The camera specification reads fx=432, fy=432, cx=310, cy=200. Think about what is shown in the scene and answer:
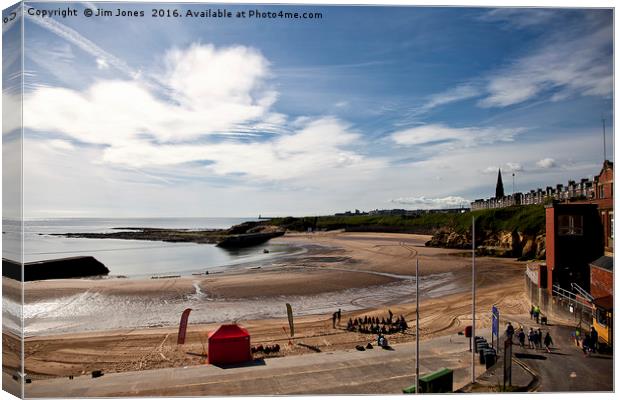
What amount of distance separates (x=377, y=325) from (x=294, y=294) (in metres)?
7.80

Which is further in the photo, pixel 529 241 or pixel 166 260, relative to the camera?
pixel 166 260

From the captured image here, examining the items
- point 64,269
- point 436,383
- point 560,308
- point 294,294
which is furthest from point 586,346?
point 64,269

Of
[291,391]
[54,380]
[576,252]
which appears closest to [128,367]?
[54,380]

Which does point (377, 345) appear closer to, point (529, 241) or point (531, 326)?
point (531, 326)

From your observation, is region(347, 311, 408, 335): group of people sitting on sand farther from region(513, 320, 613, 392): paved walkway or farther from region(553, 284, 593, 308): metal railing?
region(553, 284, 593, 308): metal railing

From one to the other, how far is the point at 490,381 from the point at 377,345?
3.94m

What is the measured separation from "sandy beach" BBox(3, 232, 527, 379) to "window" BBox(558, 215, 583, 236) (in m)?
4.42

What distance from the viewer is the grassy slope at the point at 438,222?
3444 centimetres

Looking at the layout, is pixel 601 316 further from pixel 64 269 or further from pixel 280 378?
pixel 64 269

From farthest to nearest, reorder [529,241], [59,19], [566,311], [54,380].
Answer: [529,241] < [566,311] < [54,380] < [59,19]

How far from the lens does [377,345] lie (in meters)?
13.6

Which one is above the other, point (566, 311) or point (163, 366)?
point (566, 311)

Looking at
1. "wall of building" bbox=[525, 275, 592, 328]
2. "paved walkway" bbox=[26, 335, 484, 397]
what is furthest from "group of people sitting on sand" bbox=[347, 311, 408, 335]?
"wall of building" bbox=[525, 275, 592, 328]

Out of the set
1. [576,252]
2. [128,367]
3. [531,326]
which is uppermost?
[576,252]
